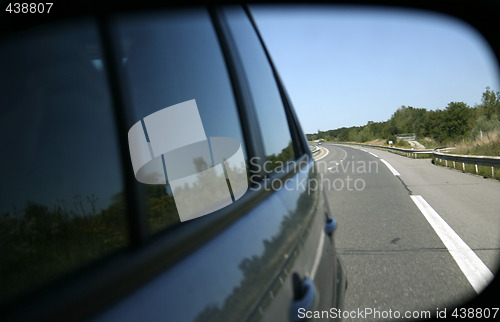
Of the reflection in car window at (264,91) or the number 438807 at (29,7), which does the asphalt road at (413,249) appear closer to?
the reflection in car window at (264,91)

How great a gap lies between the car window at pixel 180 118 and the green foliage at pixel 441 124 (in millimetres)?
24569

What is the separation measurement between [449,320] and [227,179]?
187 centimetres

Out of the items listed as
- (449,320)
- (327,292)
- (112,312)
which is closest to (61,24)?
(112,312)

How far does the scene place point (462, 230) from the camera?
19.1ft

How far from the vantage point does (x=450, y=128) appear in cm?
7269

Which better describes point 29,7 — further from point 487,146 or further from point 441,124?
point 441,124

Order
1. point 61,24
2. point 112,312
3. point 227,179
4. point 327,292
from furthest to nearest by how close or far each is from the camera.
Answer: point 327,292 < point 227,179 < point 61,24 < point 112,312

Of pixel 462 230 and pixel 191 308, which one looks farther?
pixel 462 230

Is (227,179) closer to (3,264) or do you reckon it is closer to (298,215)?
(298,215)

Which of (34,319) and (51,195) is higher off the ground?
(51,195)

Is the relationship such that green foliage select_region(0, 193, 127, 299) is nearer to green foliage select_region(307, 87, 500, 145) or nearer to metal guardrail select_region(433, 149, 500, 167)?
metal guardrail select_region(433, 149, 500, 167)

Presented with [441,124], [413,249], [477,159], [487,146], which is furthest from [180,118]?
[441,124]

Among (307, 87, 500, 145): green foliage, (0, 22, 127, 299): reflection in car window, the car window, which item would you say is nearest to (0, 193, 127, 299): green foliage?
(0, 22, 127, 299): reflection in car window

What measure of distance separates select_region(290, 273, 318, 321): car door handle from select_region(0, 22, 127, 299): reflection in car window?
2.08ft
